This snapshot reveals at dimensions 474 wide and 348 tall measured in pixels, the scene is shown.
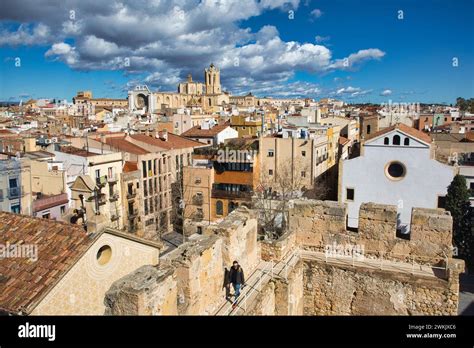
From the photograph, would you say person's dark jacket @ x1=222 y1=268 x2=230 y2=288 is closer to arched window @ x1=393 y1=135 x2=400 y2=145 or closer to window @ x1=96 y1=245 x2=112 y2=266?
window @ x1=96 y1=245 x2=112 y2=266

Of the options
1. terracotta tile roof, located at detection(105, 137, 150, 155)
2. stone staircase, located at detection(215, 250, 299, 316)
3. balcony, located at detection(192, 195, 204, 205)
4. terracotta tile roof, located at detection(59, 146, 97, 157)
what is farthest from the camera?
balcony, located at detection(192, 195, 204, 205)

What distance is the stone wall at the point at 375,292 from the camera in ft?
30.2

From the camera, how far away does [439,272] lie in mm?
9758

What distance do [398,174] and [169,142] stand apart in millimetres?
22483

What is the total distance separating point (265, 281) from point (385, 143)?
64.5 ft

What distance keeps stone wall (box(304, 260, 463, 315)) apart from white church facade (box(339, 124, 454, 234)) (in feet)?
47.2

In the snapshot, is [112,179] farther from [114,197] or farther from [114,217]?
[114,217]

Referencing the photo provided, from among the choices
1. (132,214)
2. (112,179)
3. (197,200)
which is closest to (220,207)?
(197,200)

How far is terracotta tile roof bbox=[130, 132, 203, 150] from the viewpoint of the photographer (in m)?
36.8

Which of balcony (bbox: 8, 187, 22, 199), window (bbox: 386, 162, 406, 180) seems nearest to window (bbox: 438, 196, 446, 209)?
window (bbox: 386, 162, 406, 180)

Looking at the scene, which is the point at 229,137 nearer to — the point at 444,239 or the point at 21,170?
the point at 21,170

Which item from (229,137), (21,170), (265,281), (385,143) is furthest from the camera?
(229,137)

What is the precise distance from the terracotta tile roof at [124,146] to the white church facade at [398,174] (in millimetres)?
17376

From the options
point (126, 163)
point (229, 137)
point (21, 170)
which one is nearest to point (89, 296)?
point (21, 170)
